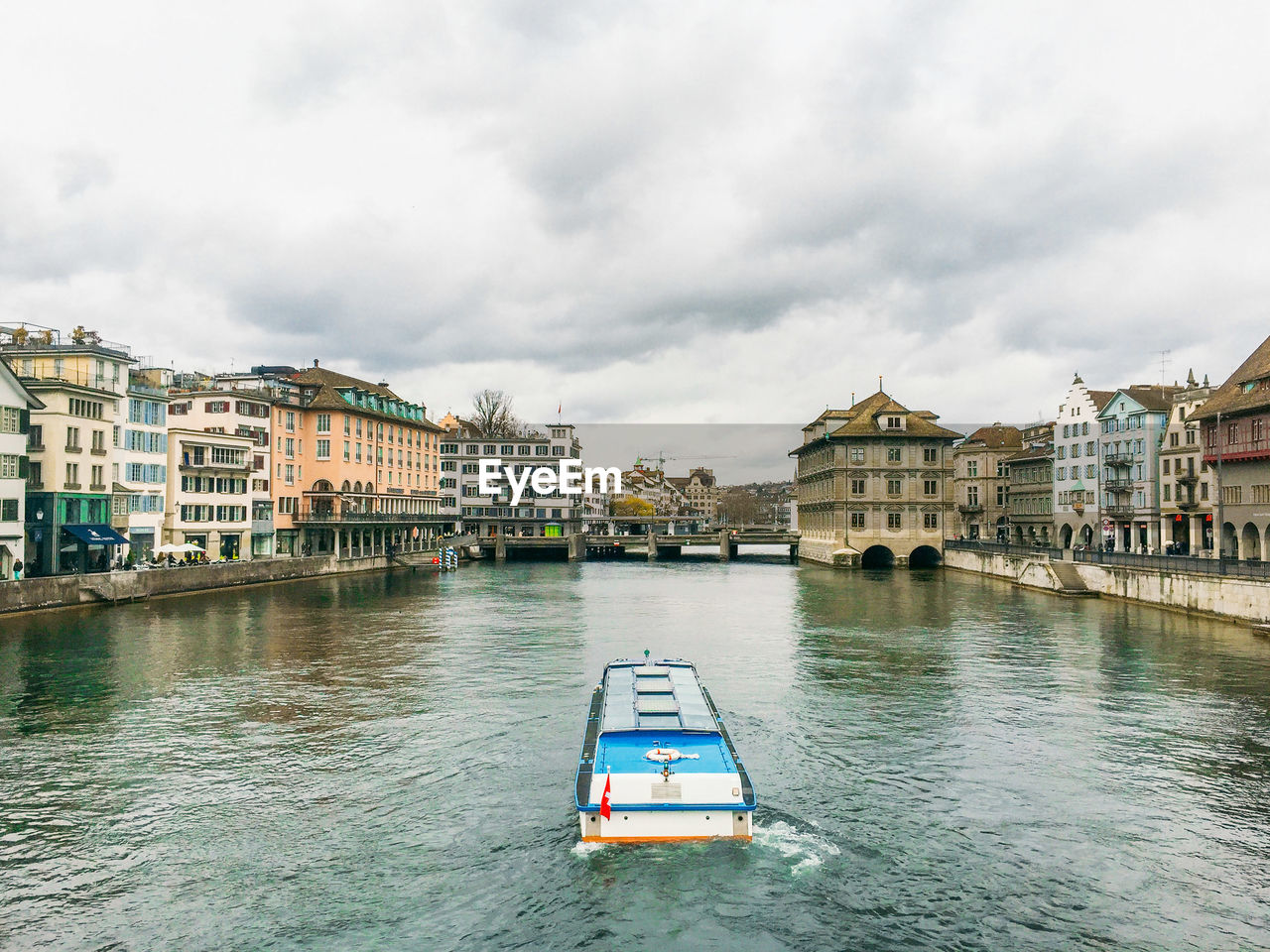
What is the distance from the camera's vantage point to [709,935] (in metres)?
16.0

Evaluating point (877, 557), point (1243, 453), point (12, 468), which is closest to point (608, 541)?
point (877, 557)

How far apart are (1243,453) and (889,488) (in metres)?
55.9

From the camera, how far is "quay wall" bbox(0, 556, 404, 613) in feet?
184

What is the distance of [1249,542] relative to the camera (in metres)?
61.8

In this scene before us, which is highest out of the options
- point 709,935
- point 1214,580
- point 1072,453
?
point 1072,453

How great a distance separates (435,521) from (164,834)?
112 m

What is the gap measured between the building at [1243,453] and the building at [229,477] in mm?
82630

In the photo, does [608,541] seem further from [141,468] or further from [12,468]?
[12,468]

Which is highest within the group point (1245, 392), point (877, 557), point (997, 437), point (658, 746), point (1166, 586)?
point (997, 437)

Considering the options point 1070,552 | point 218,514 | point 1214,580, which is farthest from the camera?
point 218,514

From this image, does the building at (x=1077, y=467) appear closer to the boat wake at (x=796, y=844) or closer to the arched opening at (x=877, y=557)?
the arched opening at (x=877, y=557)

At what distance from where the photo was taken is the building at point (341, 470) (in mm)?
103188

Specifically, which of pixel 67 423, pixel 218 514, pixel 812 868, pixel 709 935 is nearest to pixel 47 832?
pixel 709 935

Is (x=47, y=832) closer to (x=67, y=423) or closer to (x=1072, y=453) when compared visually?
(x=67, y=423)
